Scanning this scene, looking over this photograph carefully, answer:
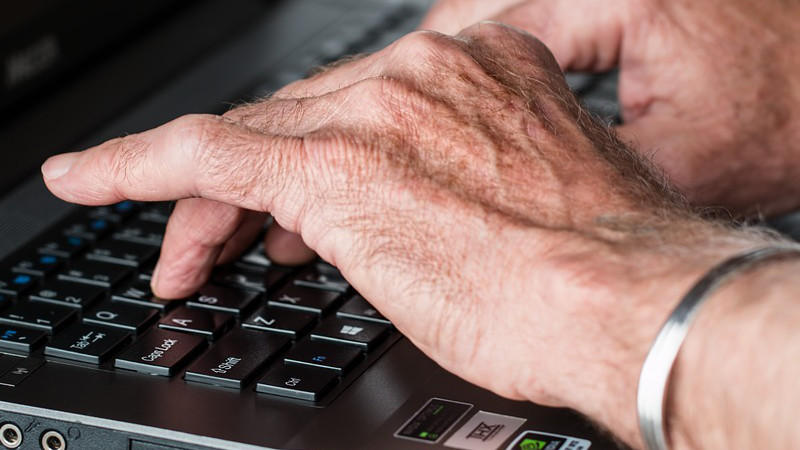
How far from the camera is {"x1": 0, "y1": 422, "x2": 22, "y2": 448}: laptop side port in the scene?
0.74m

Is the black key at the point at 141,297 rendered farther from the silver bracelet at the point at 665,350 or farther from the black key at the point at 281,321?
the silver bracelet at the point at 665,350

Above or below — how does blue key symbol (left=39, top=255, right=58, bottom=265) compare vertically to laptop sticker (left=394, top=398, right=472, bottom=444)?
above

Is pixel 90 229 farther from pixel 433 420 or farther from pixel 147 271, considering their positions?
pixel 433 420

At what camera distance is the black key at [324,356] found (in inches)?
31.1

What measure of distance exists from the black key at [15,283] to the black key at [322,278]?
22cm

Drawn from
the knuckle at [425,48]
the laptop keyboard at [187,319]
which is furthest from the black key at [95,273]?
the knuckle at [425,48]

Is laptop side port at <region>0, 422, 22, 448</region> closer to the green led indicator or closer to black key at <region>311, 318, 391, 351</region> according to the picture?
black key at <region>311, 318, 391, 351</region>

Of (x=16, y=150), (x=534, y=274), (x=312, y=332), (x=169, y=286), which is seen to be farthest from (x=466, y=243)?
(x=16, y=150)

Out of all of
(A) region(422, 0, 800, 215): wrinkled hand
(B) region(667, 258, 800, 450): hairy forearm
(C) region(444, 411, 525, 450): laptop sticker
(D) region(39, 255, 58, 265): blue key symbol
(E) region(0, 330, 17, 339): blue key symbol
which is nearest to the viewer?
(B) region(667, 258, 800, 450): hairy forearm

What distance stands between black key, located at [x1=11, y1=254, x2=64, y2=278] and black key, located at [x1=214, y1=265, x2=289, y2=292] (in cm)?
14

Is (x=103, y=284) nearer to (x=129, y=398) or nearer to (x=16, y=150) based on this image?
(x=129, y=398)

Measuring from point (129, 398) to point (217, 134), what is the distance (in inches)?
8.2

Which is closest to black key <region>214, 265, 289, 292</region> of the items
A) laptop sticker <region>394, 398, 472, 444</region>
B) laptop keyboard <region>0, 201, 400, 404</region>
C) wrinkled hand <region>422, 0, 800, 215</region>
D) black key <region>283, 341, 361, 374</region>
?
laptop keyboard <region>0, 201, 400, 404</region>

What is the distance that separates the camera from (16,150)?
113cm
